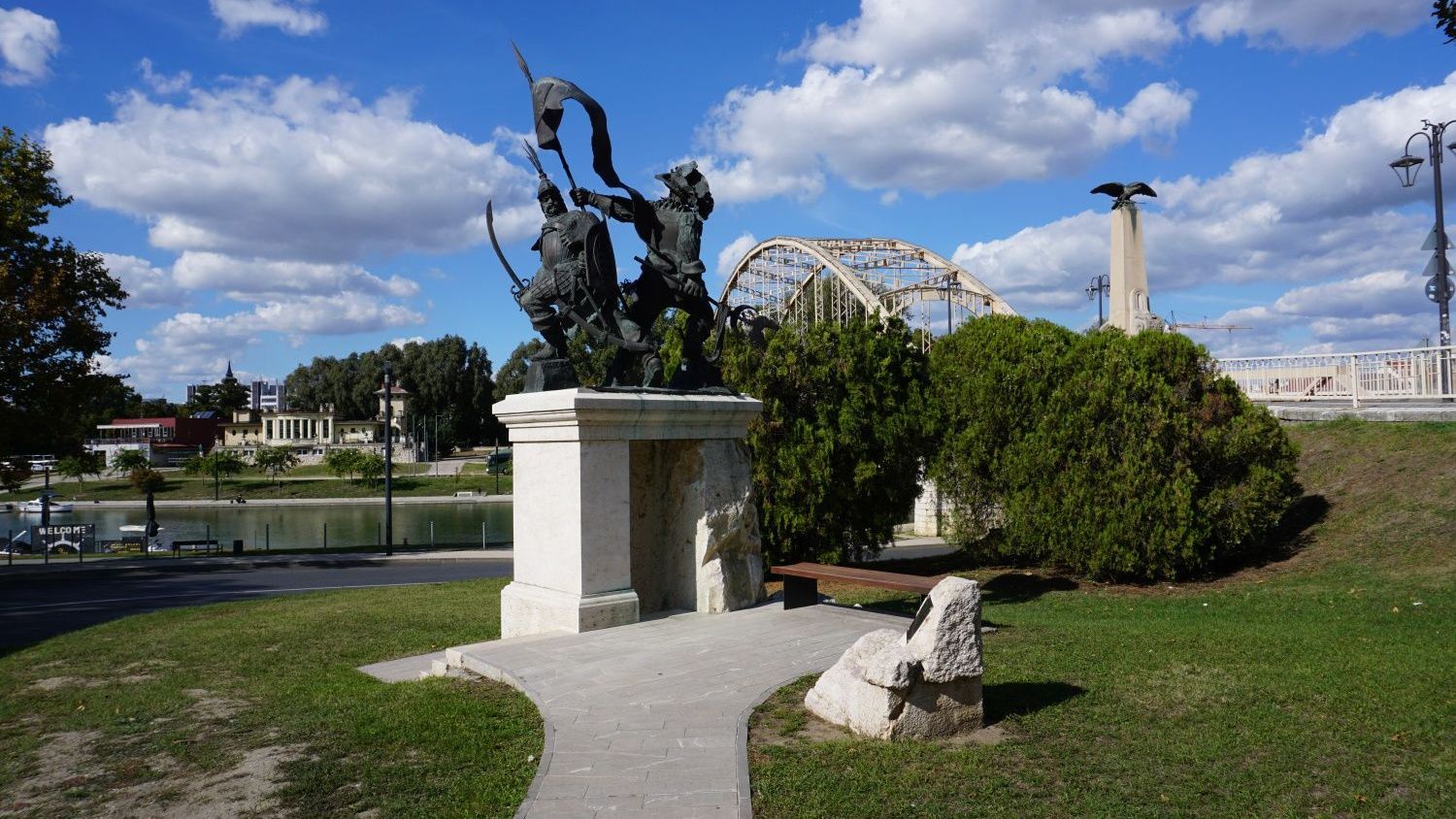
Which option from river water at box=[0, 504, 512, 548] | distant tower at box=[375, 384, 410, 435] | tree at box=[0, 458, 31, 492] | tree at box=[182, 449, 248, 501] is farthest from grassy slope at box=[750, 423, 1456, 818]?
distant tower at box=[375, 384, 410, 435]

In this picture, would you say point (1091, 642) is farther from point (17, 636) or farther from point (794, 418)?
point (17, 636)

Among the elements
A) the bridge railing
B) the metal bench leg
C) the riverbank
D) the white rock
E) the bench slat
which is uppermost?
the bridge railing

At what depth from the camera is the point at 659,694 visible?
566 centimetres

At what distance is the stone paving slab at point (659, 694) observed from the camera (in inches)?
163

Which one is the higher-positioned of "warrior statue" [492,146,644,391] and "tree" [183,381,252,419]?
"tree" [183,381,252,419]

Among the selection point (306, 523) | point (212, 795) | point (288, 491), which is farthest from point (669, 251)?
point (288, 491)

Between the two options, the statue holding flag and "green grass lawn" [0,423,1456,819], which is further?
the statue holding flag

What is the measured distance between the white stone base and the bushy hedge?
27.3 feet

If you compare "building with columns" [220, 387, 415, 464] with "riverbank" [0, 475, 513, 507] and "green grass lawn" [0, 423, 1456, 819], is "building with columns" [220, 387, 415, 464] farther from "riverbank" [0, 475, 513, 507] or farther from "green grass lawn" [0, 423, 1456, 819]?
"green grass lawn" [0, 423, 1456, 819]

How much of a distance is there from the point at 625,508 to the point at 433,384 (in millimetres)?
73570

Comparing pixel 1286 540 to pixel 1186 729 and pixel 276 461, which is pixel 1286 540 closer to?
A: pixel 1186 729

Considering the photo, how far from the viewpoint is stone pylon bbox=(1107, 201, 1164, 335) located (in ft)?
80.1

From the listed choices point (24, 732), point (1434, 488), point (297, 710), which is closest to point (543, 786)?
point (297, 710)

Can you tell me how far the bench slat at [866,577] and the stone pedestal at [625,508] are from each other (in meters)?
0.41
